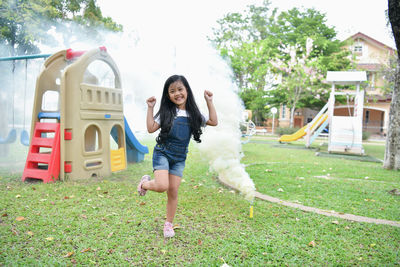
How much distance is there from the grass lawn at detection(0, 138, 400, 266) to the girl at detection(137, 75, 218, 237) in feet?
1.62

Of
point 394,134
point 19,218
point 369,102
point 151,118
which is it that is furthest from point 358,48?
point 19,218

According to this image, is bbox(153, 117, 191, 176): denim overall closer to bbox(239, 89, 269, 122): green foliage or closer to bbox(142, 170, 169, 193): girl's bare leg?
bbox(142, 170, 169, 193): girl's bare leg

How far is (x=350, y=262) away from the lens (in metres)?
2.72

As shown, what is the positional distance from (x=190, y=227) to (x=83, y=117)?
3605mm

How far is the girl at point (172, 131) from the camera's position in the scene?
3.06m

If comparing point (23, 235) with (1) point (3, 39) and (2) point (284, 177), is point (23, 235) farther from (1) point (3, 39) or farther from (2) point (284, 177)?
(1) point (3, 39)

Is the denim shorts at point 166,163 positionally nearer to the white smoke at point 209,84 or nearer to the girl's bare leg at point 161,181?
the girl's bare leg at point 161,181

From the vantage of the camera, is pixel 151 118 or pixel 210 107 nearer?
pixel 151 118

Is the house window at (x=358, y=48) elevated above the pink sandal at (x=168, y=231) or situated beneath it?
elevated above

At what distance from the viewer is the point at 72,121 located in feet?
18.9

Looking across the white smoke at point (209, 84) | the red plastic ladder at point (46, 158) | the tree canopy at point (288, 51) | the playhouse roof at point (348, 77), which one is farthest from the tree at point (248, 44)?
the red plastic ladder at point (46, 158)

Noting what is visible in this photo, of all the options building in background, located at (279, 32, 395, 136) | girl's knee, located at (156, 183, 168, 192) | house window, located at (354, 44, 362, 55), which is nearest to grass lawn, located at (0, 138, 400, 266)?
girl's knee, located at (156, 183, 168, 192)

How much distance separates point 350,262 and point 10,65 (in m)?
11.7

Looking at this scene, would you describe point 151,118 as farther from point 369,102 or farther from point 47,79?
point 369,102
